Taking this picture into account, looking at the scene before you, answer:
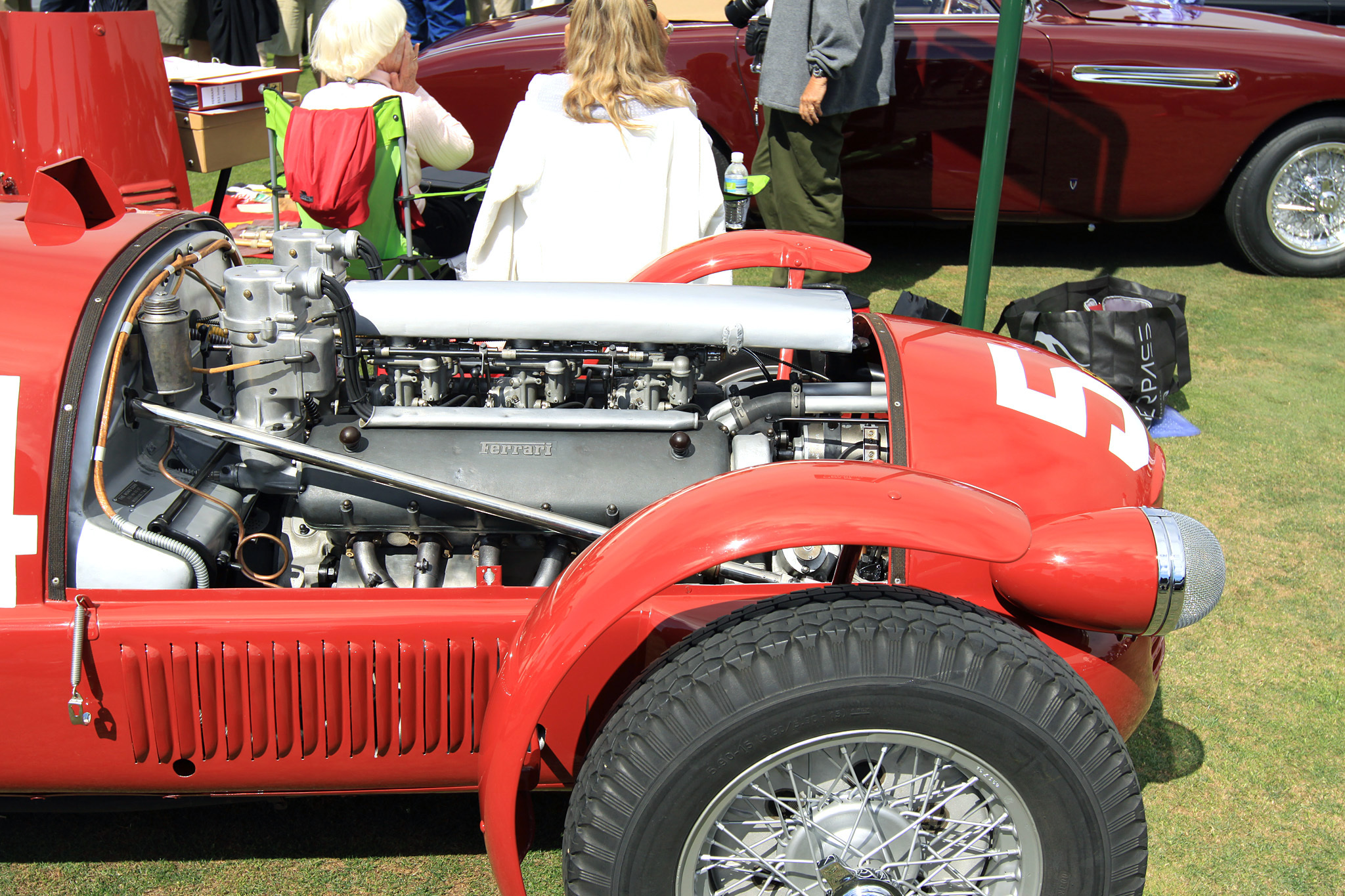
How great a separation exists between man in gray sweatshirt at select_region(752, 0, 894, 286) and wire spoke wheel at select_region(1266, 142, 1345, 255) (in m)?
2.54

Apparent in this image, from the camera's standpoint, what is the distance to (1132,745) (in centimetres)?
286

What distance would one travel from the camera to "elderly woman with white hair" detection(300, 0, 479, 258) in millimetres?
4207

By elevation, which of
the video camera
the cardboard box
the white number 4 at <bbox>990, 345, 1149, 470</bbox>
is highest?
the video camera

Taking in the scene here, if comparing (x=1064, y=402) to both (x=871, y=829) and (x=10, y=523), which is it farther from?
(x=10, y=523)

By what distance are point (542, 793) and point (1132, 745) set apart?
1542 mm

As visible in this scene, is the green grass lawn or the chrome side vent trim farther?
the chrome side vent trim

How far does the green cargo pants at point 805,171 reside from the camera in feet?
17.9

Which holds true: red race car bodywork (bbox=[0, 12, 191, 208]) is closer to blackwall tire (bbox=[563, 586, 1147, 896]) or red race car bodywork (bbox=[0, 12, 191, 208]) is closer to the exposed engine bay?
the exposed engine bay

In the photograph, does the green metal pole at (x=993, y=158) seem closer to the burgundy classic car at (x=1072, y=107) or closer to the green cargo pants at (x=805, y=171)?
the green cargo pants at (x=805, y=171)

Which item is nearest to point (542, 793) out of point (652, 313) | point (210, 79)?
point (652, 313)

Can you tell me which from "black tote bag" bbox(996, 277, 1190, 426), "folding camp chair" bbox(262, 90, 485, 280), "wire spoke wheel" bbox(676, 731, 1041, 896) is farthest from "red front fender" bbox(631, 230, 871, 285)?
"wire spoke wheel" bbox(676, 731, 1041, 896)

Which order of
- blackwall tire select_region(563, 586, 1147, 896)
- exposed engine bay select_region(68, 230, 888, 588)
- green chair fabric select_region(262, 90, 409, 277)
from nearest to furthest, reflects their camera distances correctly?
1. blackwall tire select_region(563, 586, 1147, 896)
2. exposed engine bay select_region(68, 230, 888, 588)
3. green chair fabric select_region(262, 90, 409, 277)

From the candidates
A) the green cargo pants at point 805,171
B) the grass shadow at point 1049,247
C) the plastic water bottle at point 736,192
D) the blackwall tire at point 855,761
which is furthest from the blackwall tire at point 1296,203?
the blackwall tire at point 855,761

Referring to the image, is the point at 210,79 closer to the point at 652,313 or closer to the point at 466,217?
the point at 466,217
